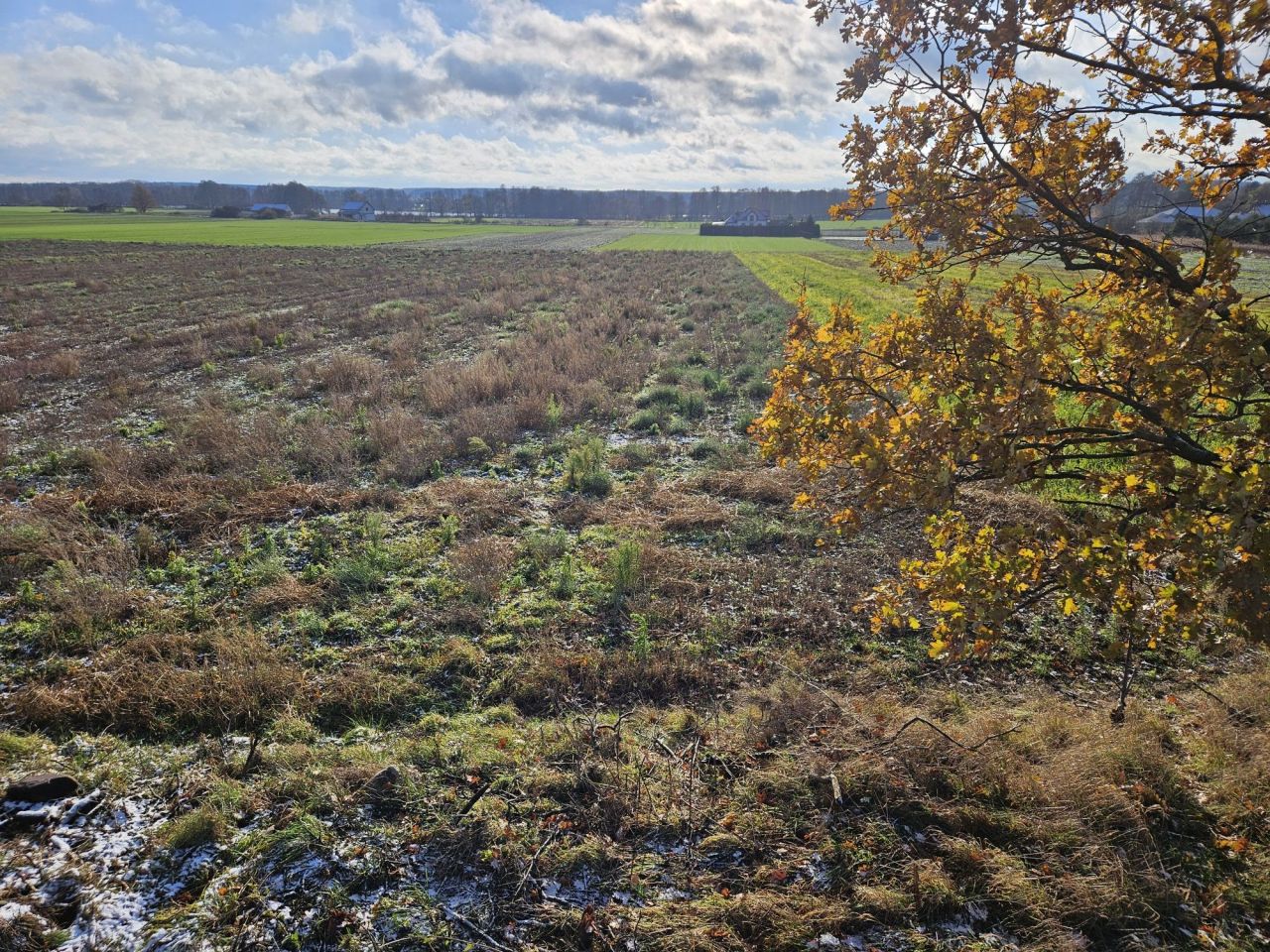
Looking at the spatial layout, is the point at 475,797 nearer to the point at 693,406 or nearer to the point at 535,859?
the point at 535,859

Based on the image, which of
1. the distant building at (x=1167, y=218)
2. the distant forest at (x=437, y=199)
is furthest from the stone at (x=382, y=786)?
the distant forest at (x=437, y=199)

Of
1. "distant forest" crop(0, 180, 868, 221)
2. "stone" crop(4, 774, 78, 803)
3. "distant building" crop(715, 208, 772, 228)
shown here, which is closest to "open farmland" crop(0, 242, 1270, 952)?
"stone" crop(4, 774, 78, 803)

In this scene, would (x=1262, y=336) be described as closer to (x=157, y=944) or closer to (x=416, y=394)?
(x=157, y=944)

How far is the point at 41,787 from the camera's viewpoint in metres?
4.90

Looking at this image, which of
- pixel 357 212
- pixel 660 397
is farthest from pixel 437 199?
pixel 660 397

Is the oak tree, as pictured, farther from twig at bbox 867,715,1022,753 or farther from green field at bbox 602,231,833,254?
green field at bbox 602,231,833,254

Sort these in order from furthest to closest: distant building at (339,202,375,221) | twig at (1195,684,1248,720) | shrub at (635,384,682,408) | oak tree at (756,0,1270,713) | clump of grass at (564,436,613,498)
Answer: distant building at (339,202,375,221) → shrub at (635,384,682,408) → clump of grass at (564,436,613,498) → twig at (1195,684,1248,720) → oak tree at (756,0,1270,713)

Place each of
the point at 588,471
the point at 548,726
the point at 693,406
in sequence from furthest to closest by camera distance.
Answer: the point at 693,406
the point at 588,471
the point at 548,726

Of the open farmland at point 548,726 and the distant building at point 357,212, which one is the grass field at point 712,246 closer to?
the open farmland at point 548,726

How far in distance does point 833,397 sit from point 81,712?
6.48 m

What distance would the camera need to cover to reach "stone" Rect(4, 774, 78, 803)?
4859mm

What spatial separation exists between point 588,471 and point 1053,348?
817 cm

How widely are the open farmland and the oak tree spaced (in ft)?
4.05

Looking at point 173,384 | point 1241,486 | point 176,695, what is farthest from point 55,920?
point 173,384
